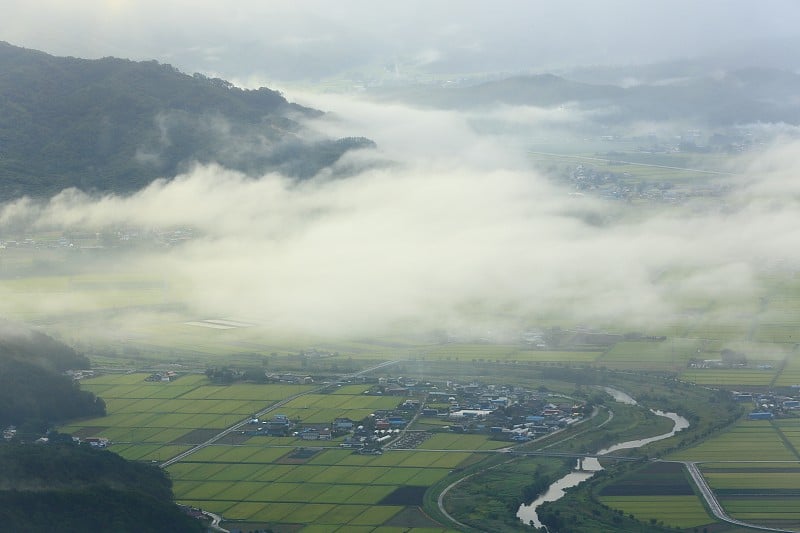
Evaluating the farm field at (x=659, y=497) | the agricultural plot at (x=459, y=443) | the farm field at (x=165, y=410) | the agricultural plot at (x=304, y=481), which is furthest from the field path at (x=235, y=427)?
the farm field at (x=659, y=497)

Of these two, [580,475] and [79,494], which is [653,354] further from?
[79,494]

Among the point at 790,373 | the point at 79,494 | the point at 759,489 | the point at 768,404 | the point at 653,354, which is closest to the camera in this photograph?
the point at 79,494

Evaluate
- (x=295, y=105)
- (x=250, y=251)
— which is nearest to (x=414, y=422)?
(x=250, y=251)

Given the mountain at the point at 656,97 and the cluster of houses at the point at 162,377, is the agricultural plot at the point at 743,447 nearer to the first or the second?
the cluster of houses at the point at 162,377

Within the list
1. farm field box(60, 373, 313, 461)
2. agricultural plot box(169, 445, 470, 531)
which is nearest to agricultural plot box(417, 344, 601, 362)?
farm field box(60, 373, 313, 461)

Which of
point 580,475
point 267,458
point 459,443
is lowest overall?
point 580,475

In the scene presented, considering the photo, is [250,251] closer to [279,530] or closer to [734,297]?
[734,297]

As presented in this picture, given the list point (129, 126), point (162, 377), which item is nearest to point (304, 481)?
point (162, 377)
